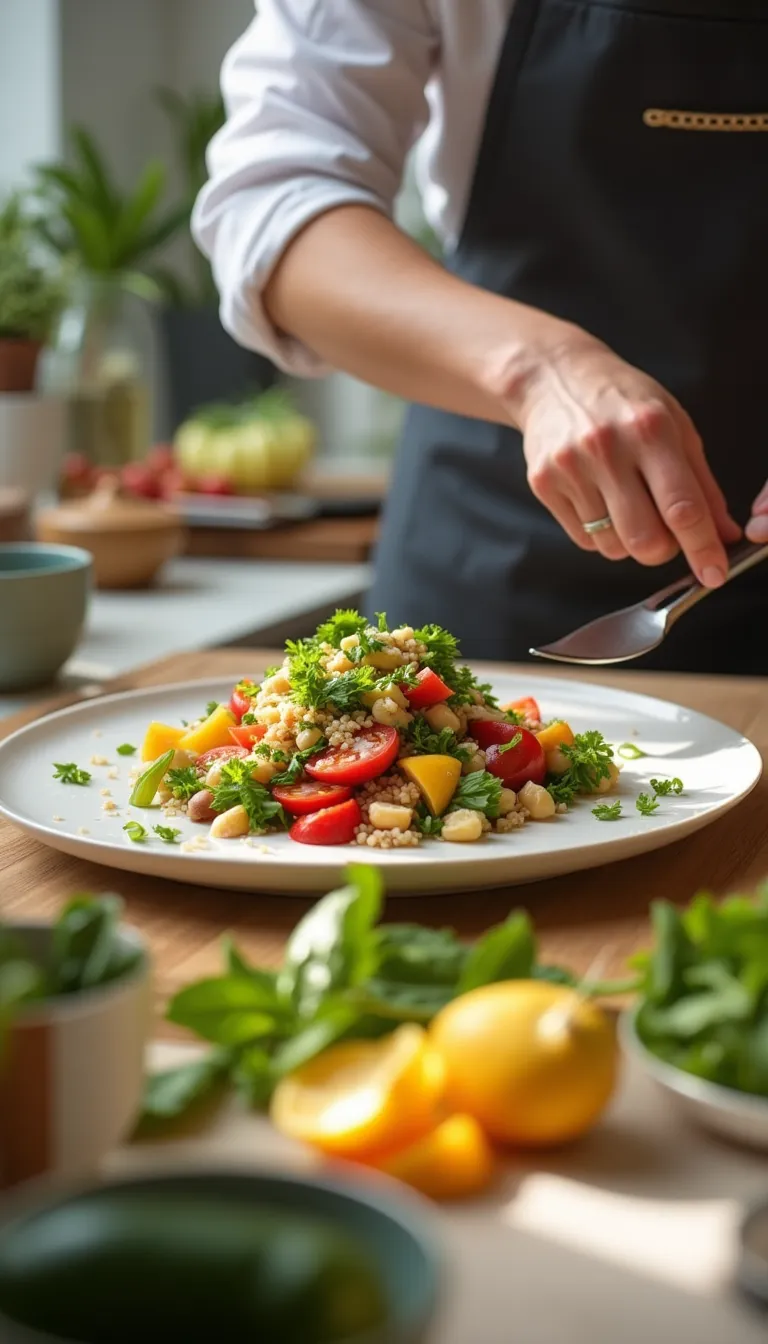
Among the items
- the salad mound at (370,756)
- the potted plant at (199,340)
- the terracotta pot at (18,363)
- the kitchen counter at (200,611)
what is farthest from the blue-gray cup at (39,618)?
the potted plant at (199,340)

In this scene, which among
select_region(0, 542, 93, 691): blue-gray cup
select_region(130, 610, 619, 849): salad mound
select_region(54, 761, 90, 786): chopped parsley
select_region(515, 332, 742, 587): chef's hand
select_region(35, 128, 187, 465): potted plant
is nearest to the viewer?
select_region(130, 610, 619, 849): salad mound

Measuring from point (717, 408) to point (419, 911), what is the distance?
102 centimetres

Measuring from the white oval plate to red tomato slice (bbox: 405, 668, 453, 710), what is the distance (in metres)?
0.12

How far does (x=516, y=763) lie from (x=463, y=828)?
112 mm

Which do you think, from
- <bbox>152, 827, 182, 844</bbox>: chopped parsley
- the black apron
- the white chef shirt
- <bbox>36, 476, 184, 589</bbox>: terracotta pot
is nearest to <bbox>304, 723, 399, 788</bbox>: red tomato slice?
<bbox>152, 827, 182, 844</bbox>: chopped parsley

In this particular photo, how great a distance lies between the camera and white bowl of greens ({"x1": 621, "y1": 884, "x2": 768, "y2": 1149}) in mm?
625

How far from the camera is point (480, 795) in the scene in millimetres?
1028

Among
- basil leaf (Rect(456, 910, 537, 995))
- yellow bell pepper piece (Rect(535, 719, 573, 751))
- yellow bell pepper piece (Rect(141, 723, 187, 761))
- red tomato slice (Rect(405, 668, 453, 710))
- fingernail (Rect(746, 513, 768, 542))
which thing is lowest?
yellow bell pepper piece (Rect(141, 723, 187, 761))

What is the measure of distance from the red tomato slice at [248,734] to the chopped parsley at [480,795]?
6.0 inches

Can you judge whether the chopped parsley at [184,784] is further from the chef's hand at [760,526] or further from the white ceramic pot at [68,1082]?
the chef's hand at [760,526]

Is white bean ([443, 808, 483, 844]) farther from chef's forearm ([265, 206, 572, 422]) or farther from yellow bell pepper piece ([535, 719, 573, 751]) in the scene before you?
chef's forearm ([265, 206, 572, 422])

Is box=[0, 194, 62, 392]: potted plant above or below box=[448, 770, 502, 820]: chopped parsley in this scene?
below

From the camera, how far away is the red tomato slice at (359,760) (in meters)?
1.03

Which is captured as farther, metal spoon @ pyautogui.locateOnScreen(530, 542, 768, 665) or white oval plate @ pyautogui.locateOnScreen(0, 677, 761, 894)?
metal spoon @ pyautogui.locateOnScreen(530, 542, 768, 665)
